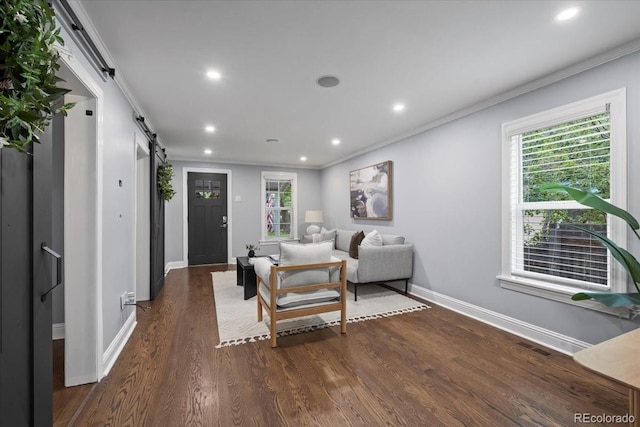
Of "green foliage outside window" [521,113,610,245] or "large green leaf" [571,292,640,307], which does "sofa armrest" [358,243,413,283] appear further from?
"large green leaf" [571,292,640,307]

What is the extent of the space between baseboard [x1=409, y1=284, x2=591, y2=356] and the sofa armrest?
16.8 inches

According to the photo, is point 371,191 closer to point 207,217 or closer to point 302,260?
point 302,260

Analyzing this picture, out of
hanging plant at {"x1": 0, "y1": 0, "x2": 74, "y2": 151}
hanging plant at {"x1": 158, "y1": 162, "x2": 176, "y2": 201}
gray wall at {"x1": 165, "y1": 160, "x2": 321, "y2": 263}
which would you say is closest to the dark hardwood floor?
hanging plant at {"x1": 0, "y1": 0, "x2": 74, "y2": 151}

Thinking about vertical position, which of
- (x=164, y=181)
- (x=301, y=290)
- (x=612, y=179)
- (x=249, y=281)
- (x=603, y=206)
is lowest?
(x=249, y=281)

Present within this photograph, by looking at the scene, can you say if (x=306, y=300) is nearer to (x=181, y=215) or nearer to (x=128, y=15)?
(x=128, y=15)

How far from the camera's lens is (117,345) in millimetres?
2443

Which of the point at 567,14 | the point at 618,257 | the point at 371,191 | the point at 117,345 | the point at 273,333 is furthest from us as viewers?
the point at 371,191

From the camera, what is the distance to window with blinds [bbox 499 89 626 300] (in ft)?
7.22

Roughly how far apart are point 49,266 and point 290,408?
1509 mm

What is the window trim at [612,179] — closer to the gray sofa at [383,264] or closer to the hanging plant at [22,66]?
the gray sofa at [383,264]

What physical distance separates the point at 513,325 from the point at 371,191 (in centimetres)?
297

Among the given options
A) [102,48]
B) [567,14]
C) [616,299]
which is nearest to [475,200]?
[616,299]

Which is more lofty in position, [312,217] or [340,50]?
[340,50]

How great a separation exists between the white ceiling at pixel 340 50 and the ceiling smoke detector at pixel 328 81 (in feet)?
0.22
